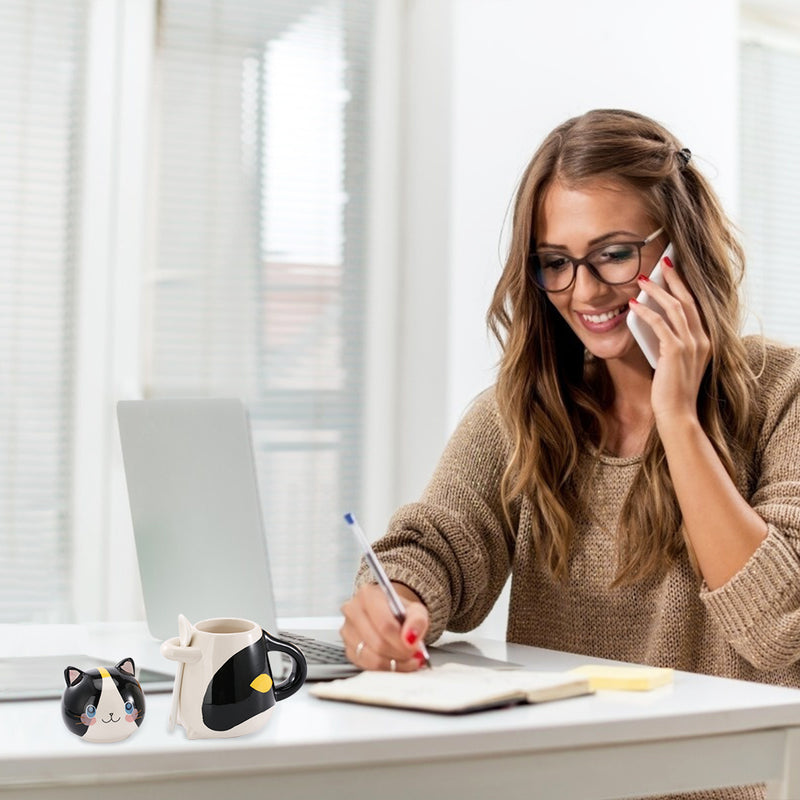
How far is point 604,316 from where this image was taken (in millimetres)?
1548

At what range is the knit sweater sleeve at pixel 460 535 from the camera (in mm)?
1390

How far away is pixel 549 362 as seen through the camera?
1.68 meters

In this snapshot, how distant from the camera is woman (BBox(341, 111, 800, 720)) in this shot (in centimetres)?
139

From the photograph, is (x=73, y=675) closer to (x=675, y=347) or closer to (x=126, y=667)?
(x=126, y=667)

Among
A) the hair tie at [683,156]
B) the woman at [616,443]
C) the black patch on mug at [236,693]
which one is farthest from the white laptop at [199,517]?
the hair tie at [683,156]

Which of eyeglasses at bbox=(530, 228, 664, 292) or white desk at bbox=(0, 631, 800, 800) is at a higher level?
eyeglasses at bbox=(530, 228, 664, 292)

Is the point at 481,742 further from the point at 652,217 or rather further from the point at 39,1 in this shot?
the point at 39,1

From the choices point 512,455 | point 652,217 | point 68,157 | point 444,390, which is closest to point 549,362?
point 512,455

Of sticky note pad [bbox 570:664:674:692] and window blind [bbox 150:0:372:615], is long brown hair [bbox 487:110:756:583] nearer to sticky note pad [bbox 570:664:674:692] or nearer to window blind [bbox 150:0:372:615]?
sticky note pad [bbox 570:664:674:692]

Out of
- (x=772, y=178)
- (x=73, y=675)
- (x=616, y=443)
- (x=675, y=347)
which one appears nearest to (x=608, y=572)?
(x=616, y=443)

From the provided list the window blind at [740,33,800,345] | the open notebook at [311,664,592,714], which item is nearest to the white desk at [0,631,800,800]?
the open notebook at [311,664,592,714]

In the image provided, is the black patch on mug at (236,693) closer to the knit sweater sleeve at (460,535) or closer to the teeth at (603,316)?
the knit sweater sleeve at (460,535)

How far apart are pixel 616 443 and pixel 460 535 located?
300mm

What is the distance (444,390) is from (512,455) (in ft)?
3.88
